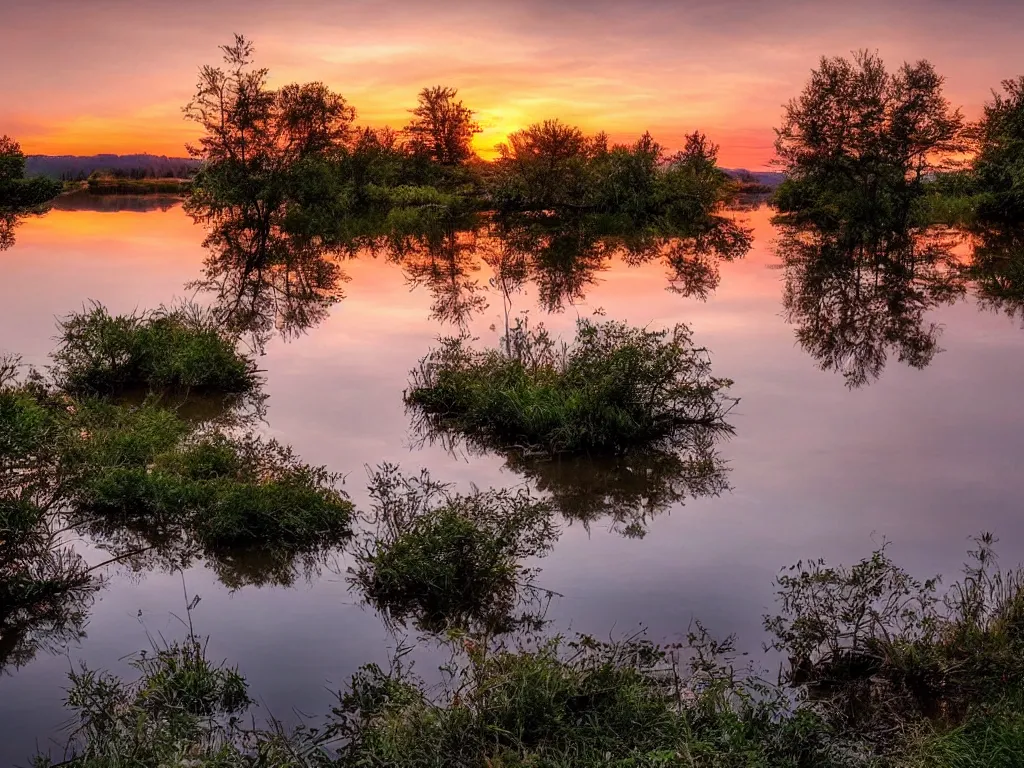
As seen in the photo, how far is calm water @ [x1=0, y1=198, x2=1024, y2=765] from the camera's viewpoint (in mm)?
7785

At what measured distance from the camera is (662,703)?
612 cm

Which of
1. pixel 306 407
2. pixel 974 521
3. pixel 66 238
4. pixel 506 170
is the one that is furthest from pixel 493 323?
pixel 506 170

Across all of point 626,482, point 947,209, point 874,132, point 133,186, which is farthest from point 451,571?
point 133,186

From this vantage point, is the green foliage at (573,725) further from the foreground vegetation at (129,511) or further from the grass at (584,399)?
the grass at (584,399)

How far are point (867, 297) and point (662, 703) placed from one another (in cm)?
2098

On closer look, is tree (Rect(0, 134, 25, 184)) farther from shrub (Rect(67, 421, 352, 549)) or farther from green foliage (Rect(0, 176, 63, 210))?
shrub (Rect(67, 421, 352, 549))

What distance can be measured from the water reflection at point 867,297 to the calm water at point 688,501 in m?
0.44

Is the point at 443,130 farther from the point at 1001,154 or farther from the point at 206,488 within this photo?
the point at 206,488

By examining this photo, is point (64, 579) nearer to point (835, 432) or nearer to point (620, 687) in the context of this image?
point (620, 687)

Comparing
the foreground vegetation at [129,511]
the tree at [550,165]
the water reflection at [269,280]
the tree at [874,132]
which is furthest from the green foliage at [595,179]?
the foreground vegetation at [129,511]

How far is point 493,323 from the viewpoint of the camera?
2127cm

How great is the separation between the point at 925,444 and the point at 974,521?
9.92ft

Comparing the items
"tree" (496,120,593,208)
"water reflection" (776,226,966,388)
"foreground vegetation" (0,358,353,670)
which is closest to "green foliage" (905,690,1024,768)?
"foreground vegetation" (0,358,353,670)

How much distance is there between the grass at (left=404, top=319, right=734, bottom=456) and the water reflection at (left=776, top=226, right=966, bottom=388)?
5.01 m
